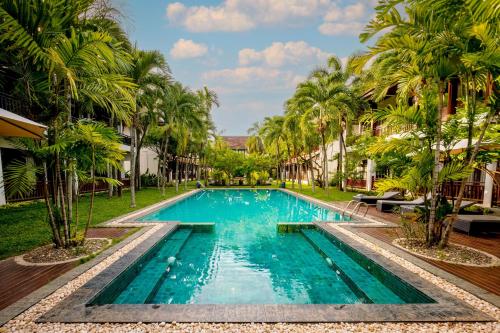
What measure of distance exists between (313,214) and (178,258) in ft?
24.4

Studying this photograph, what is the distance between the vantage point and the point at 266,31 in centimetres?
1573

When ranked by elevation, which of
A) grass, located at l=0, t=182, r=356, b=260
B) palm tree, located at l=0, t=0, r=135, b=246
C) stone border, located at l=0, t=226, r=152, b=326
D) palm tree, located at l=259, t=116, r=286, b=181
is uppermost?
palm tree, located at l=259, t=116, r=286, b=181

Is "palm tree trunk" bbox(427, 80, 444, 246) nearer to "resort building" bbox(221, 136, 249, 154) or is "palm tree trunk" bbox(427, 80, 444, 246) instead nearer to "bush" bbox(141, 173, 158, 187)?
"bush" bbox(141, 173, 158, 187)

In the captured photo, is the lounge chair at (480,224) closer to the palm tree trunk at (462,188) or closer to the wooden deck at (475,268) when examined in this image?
the wooden deck at (475,268)

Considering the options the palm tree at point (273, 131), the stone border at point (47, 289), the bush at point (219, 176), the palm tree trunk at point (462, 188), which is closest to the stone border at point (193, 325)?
the stone border at point (47, 289)

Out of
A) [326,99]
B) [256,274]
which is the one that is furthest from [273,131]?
[256,274]

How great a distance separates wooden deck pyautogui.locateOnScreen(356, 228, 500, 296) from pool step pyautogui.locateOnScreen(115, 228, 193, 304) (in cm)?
525

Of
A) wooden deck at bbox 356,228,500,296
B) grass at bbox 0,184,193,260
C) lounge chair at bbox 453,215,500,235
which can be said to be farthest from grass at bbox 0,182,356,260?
lounge chair at bbox 453,215,500,235

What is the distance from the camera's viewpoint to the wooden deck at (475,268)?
4.18m

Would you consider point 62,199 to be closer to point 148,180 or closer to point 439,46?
point 439,46

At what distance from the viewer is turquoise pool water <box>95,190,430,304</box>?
→ 14.4 ft

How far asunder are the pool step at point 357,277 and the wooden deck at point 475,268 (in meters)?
1.21

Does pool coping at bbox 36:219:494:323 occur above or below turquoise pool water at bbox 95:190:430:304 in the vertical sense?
above

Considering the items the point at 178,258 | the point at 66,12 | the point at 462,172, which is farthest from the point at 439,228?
the point at 66,12
